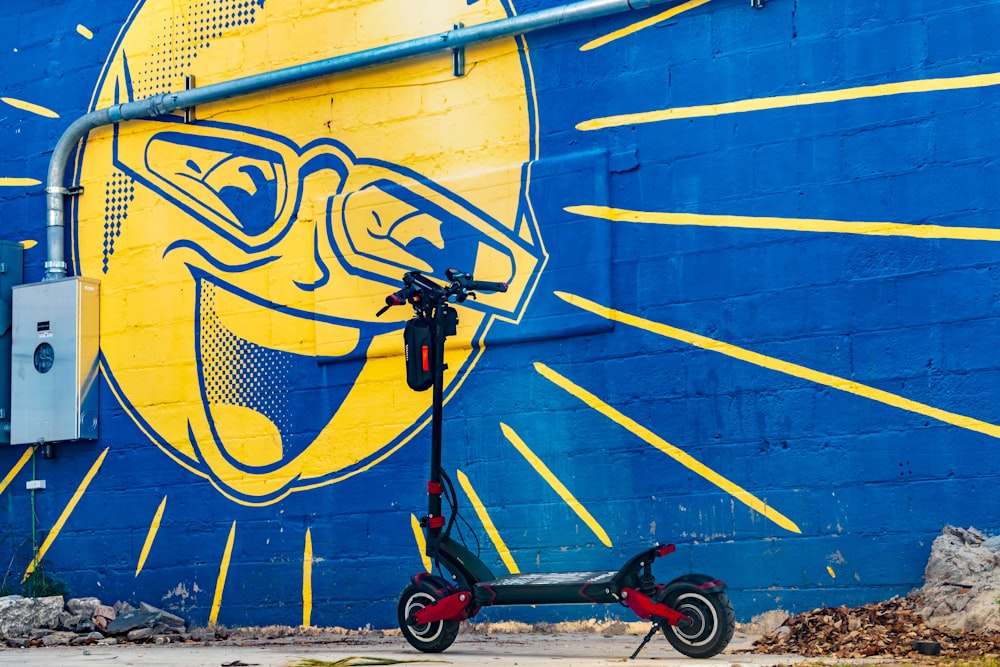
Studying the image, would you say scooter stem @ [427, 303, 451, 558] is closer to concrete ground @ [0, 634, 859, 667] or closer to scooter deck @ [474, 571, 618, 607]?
scooter deck @ [474, 571, 618, 607]

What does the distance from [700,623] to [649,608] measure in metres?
0.24

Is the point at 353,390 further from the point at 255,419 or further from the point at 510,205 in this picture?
the point at 510,205

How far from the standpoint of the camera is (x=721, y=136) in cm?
721

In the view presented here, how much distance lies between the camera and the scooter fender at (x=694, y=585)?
5602mm

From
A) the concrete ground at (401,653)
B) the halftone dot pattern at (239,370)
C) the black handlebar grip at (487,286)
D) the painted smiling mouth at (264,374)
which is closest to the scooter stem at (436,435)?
the black handlebar grip at (487,286)

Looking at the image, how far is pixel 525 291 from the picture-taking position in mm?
7641

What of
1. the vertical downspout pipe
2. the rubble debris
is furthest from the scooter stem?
the rubble debris

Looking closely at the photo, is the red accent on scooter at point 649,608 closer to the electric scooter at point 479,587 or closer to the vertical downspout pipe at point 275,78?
the electric scooter at point 479,587

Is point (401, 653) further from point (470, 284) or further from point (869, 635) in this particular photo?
point (869, 635)

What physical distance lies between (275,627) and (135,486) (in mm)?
1562

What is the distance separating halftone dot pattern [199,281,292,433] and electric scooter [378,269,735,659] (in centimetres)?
194

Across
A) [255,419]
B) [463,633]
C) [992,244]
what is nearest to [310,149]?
[255,419]

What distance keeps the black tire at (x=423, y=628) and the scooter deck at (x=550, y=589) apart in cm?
25

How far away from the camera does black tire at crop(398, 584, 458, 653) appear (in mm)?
6379
